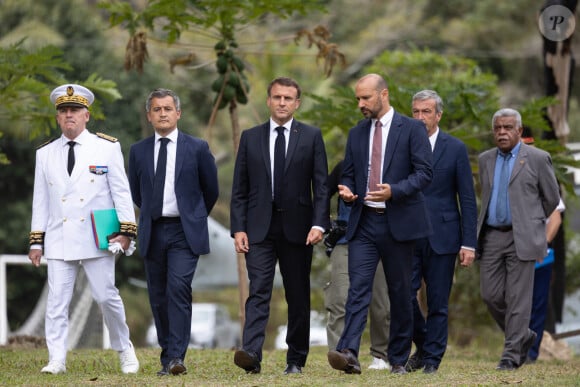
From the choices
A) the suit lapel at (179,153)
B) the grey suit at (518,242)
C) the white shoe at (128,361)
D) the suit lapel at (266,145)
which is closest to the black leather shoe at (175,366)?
the white shoe at (128,361)

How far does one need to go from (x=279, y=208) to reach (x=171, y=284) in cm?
100

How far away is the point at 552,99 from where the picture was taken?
12.9 metres

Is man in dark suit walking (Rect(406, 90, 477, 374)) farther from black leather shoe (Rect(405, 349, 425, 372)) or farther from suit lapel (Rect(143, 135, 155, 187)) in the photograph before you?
suit lapel (Rect(143, 135, 155, 187))

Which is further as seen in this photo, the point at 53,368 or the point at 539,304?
the point at 539,304

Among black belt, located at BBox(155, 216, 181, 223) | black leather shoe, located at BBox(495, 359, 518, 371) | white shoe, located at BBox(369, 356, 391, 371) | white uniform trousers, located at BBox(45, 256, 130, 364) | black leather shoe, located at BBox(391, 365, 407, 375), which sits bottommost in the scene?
white shoe, located at BBox(369, 356, 391, 371)

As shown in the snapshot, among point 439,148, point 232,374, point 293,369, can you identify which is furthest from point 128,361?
point 439,148

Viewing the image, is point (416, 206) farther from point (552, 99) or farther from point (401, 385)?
point (552, 99)

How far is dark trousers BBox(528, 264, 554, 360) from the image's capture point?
12.5m

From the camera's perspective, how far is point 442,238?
32.1 ft

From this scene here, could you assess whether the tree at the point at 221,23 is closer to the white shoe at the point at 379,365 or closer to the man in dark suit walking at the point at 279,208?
the white shoe at the point at 379,365

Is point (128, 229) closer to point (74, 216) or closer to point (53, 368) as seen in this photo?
point (74, 216)

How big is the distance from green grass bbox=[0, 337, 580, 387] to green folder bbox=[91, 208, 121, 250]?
101 centimetres

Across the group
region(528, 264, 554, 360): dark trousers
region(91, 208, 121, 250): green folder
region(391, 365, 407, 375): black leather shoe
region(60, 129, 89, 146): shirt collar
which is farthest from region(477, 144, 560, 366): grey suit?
region(60, 129, 89, 146): shirt collar

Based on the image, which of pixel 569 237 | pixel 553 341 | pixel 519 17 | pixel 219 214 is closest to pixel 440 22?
pixel 519 17
